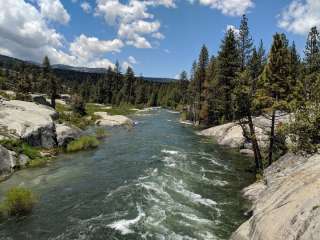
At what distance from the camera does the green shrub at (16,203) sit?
16.9 metres

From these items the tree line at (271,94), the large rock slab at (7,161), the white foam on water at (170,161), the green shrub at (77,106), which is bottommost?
the large rock slab at (7,161)

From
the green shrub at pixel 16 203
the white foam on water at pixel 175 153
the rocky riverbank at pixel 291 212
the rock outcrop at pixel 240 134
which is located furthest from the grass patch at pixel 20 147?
the rock outcrop at pixel 240 134

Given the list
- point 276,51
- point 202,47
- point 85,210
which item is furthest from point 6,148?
point 202,47

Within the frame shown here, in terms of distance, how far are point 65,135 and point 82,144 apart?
2.66 m

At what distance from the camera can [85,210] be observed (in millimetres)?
17953

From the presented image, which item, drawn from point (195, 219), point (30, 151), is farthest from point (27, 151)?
point (195, 219)

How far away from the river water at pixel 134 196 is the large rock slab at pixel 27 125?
11.9 ft

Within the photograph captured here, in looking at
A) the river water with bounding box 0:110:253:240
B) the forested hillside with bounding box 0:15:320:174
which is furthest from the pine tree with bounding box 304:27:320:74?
the river water with bounding box 0:110:253:240

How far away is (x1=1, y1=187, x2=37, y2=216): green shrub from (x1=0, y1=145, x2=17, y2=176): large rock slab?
7959 millimetres

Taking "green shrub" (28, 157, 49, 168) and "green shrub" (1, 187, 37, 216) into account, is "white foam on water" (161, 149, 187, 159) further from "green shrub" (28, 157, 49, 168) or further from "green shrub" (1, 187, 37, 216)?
"green shrub" (1, 187, 37, 216)

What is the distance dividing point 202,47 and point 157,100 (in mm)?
71565

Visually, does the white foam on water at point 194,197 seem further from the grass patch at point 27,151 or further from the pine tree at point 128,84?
the pine tree at point 128,84

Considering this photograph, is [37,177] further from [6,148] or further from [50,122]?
[50,122]

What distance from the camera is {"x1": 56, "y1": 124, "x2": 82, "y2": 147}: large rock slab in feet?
117
